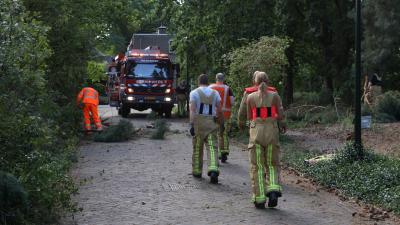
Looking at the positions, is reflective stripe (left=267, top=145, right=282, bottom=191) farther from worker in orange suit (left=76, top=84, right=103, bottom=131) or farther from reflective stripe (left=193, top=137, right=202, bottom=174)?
worker in orange suit (left=76, top=84, right=103, bottom=131)

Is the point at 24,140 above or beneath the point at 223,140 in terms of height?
above

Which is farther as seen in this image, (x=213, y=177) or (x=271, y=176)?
(x=213, y=177)

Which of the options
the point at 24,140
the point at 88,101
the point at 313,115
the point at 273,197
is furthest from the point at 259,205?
the point at 313,115

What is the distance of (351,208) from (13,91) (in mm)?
4901

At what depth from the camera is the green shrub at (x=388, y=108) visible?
68.1ft

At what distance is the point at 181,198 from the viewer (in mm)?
9836

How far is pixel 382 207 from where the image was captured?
9.04 metres

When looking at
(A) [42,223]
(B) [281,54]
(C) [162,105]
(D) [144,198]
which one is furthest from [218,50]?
(A) [42,223]

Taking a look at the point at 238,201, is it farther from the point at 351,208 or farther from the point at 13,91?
the point at 13,91

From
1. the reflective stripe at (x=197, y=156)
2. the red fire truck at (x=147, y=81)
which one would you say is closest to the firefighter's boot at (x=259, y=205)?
the reflective stripe at (x=197, y=156)

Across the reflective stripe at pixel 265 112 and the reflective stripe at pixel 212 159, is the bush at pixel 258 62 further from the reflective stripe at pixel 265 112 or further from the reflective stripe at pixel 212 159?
the reflective stripe at pixel 265 112

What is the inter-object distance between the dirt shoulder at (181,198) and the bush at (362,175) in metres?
0.26

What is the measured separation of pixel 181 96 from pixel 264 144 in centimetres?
2401

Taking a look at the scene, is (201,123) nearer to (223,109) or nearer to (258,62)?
(223,109)
